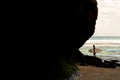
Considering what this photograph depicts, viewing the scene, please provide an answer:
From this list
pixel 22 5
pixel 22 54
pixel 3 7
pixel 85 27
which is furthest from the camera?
pixel 85 27

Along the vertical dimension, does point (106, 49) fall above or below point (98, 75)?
below

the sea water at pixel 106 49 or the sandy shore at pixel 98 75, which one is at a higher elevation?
the sandy shore at pixel 98 75

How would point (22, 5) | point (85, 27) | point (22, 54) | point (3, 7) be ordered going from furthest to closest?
point (85, 27) < point (22, 54) < point (22, 5) < point (3, 7)

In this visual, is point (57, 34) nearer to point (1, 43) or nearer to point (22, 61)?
point (22, 61)

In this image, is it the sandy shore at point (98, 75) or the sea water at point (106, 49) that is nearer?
the sandy shore at point (98, 75)

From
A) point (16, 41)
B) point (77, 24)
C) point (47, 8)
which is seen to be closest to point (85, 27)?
point (77, 24)

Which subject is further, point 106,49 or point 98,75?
point 106,49

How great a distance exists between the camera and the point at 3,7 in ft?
29.8

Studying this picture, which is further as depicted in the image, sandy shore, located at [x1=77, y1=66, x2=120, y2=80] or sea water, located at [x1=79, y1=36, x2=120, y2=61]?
sea water, located at [x1=79, y1=36, x2=120, y2=61]

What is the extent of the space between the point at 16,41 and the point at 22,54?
78 cm

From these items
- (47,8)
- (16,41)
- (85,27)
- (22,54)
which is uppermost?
(47,8)

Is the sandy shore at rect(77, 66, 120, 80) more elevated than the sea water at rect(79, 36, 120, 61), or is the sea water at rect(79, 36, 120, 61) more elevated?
the sandy shore at rect(77, 66, 120, 80)

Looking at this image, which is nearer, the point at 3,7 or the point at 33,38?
the point at 3,7

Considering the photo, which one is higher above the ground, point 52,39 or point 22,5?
point 22,5
